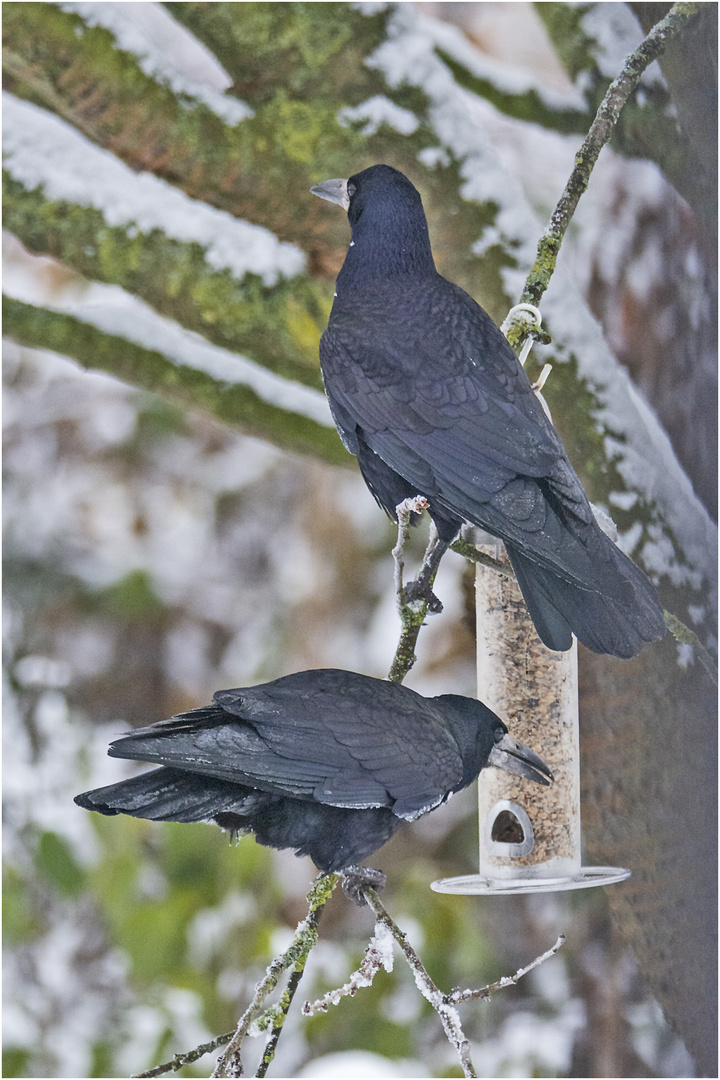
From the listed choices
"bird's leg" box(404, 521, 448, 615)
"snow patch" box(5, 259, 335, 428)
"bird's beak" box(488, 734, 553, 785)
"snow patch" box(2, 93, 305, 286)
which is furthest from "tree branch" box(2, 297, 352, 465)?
"bird's beak" box(488, 734, 553, 785)

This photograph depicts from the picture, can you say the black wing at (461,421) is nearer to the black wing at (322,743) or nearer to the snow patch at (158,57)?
the black wing at (322,743)

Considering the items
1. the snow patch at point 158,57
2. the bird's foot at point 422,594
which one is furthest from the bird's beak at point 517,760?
the snow patch at point 158,57

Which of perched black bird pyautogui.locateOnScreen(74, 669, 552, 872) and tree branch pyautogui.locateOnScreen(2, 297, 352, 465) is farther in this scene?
tree branch pyautogui.locateOnScreen(2, 297, 352, 465)

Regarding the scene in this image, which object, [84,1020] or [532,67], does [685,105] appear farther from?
[84,1020]

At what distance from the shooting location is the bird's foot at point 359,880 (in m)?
1.07

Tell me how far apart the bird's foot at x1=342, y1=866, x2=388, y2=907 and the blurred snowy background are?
576 mm

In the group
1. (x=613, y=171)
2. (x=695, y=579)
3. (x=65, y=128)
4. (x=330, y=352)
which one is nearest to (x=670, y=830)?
(x=695, y=579)

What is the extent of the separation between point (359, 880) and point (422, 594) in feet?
0.96

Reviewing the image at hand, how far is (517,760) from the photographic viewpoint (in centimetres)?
112

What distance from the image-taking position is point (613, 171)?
1.63m

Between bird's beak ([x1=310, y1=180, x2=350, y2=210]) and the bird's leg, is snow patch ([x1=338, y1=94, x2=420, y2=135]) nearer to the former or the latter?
bird's beak ([x1=310, y1=180, x2=350, y2=210])

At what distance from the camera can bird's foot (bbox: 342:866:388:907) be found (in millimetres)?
1067

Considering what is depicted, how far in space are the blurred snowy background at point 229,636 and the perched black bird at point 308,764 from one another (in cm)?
58

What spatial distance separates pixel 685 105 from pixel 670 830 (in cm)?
103
